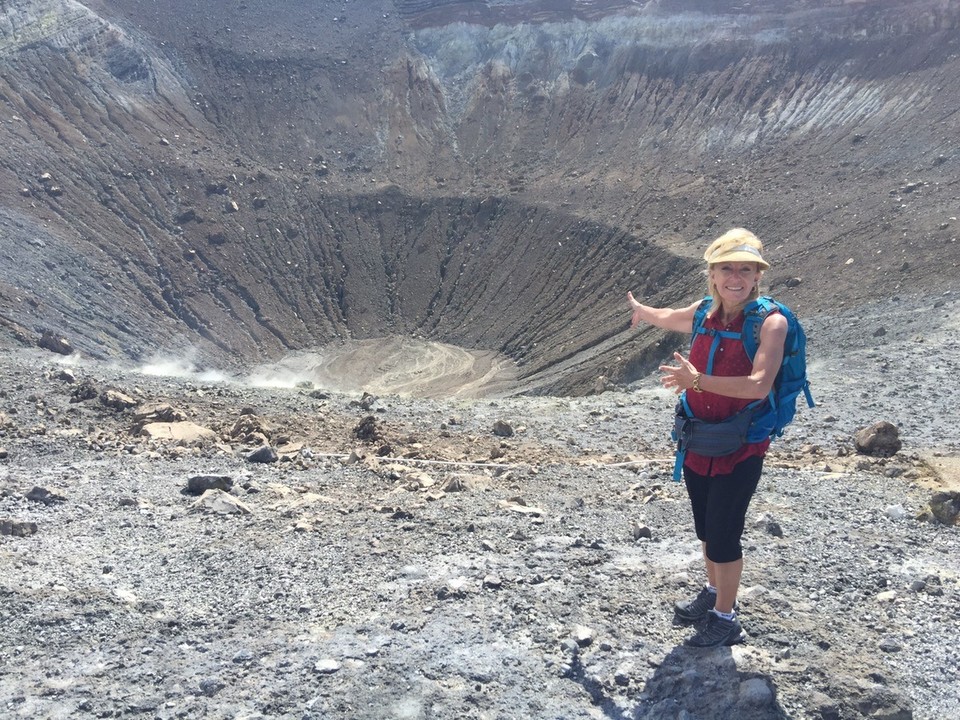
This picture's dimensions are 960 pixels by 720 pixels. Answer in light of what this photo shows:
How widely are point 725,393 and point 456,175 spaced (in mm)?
35351

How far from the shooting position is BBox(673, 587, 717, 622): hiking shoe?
507 centimetres

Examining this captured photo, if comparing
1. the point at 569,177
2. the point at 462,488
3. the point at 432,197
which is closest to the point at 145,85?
the point at 432,197

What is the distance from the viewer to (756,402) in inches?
178

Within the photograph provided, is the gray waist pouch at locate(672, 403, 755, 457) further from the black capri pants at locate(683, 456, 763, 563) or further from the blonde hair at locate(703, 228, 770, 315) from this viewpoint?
the blonde hair at locate(703, 228, 770, 315)

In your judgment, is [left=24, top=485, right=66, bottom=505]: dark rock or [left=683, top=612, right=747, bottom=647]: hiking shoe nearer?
[left=683, top=612, right=747, bottom=647]: hiking shoe

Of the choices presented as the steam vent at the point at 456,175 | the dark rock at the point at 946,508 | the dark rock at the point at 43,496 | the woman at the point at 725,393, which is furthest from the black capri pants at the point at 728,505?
the steam vent at the point at 456,175

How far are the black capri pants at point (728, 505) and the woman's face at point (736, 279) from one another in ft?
2.78

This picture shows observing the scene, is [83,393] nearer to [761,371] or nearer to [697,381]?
[697,381]

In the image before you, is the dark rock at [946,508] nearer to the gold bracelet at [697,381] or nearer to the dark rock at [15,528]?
the gold bracelet at [697,381]

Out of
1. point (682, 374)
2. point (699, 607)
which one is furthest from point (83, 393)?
point (682, 374)

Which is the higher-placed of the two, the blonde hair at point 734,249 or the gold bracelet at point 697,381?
the blonde hair at point 734,249

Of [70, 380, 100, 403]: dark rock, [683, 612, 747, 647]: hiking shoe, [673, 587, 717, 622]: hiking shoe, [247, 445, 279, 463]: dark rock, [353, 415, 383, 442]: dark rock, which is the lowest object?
[683, 612, 747, 647]: hiking shoe

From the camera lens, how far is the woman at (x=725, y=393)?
4328 millimetres

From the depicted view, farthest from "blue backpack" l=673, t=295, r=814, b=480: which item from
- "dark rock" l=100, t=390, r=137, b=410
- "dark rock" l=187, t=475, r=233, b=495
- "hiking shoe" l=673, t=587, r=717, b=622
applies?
"dark rock" l=100, t=390, r=137, b=410
